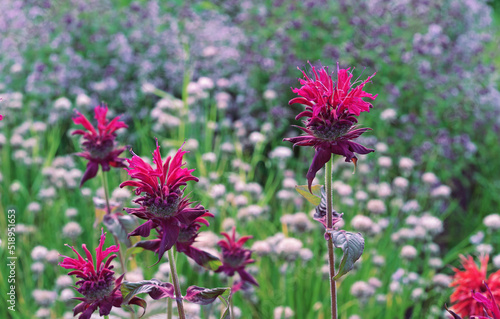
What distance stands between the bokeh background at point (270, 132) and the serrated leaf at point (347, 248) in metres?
1.10

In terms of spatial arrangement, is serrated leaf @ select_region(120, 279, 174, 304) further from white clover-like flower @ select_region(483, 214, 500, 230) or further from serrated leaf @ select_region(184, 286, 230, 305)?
white clover-like flower @ select_region(483, 214, 500, 230)

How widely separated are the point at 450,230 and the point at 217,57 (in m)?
2.27

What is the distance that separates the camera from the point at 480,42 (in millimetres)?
4344

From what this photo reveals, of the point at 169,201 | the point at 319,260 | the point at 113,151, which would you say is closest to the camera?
the point at 169,201

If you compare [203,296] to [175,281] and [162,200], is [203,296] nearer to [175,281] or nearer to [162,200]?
[175,281]

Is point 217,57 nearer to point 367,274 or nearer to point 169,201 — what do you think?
point 367,274

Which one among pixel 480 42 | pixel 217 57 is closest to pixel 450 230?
pixel 480 42

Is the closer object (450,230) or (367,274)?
(367,274)

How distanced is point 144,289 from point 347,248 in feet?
1.40

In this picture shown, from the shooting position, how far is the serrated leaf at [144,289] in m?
1.08

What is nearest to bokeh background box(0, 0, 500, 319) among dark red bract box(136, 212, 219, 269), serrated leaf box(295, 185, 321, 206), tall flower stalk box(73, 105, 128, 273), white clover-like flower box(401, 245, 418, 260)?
white clover-like flower box(401, 245, 418, 260)

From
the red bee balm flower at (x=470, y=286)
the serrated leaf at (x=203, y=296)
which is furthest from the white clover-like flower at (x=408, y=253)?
the serrated leaf at (x=203, y=296)

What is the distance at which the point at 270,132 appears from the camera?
357 cm

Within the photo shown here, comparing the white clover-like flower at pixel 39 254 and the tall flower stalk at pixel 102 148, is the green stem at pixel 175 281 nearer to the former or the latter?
the tall flower stalk at pixel 102 148
